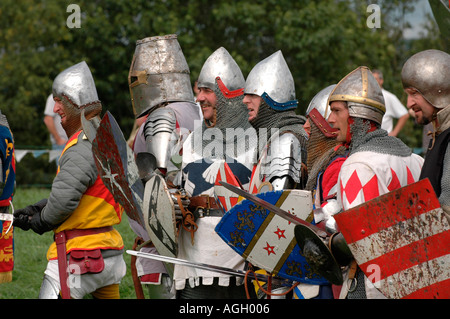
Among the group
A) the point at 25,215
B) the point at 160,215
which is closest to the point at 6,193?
the point at 25,215

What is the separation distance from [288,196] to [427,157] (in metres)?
0.69

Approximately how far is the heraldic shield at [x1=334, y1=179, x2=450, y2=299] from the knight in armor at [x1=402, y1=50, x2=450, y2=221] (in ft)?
0.76

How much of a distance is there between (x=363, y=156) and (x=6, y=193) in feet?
9.59

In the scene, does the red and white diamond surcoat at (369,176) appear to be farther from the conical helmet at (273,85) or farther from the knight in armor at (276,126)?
the conical helmet at (273,85)

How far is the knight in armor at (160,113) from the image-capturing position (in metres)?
5.34

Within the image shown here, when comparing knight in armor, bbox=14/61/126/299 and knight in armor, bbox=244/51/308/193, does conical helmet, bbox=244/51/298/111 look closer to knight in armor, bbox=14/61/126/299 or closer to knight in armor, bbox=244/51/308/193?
knight in armor, bbox=244/51/308/193

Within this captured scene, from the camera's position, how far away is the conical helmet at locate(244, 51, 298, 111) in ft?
16.3

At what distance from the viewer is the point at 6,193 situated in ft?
18.8

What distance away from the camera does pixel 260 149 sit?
4953 mm

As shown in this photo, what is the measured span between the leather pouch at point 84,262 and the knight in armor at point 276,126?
Answer: 1.20m

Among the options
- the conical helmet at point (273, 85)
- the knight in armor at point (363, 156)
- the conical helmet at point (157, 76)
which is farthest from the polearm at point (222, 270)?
the conical helmet at point (157, 76)
